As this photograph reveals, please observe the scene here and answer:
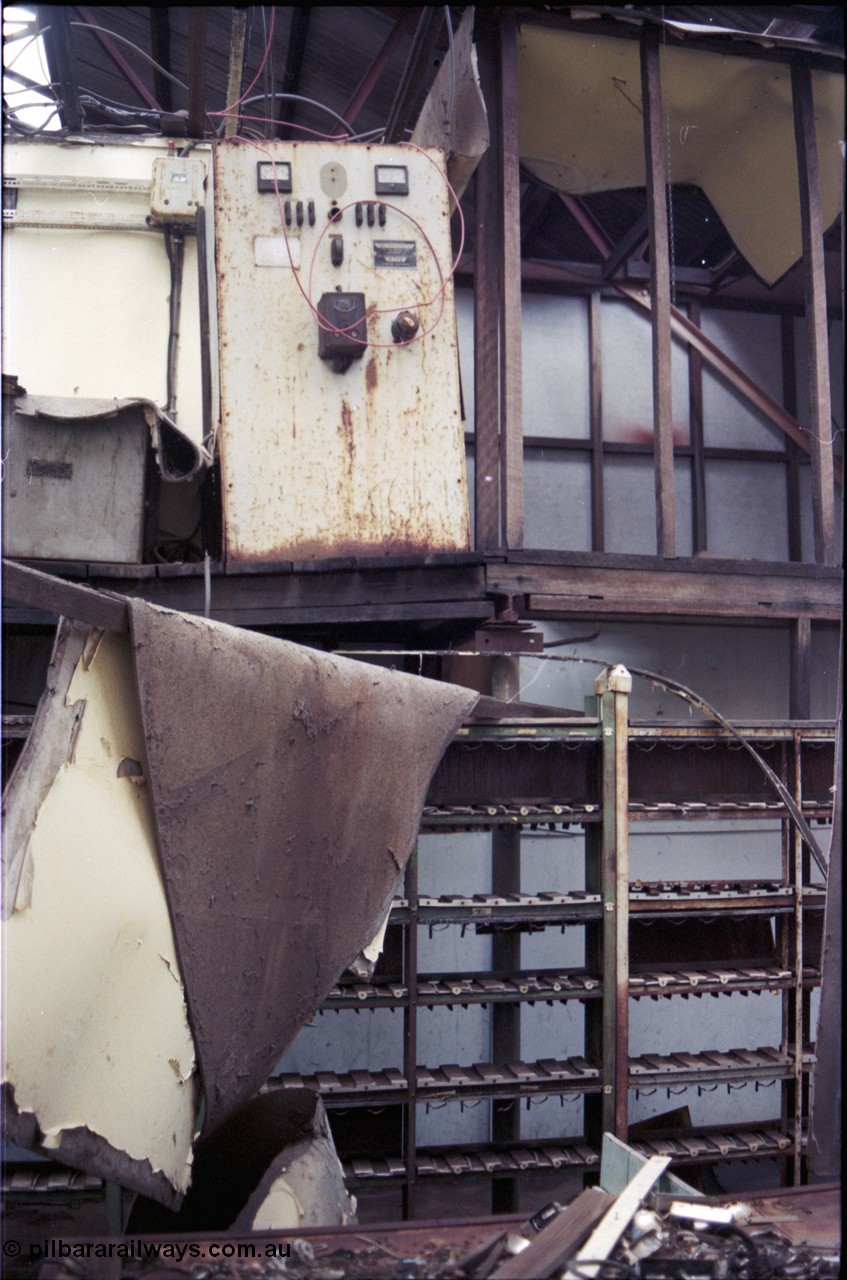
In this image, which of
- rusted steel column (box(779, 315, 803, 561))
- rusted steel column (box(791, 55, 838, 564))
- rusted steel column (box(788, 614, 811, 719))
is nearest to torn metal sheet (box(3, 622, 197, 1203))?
rusted steel column (box(788, 614, 811, 719))

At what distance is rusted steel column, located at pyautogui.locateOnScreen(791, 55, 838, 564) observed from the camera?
16.8 feet

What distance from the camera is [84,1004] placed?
217cm

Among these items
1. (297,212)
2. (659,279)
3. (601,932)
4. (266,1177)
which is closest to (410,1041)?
(601,932)

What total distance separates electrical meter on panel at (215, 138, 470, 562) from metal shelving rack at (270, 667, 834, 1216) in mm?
1072

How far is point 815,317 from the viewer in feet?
17.1

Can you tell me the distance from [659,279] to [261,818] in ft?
12.2

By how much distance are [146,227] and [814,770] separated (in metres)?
4.23

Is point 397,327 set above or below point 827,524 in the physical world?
above

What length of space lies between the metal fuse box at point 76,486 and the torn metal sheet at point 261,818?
2.05 metres

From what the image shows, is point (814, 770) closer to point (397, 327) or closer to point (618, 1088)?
point (618, 1088)

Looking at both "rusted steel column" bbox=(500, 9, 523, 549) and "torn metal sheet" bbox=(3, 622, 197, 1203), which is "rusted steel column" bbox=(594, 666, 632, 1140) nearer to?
"rusted steel column" bbox=(500, 9, 523, 549)

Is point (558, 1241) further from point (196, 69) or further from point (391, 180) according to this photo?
point (196, 69)

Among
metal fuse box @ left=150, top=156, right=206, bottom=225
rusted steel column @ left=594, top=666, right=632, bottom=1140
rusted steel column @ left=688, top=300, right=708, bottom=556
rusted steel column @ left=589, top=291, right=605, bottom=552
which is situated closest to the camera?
rusted steel column @ left=594, top=666, right=632, bottom=1140

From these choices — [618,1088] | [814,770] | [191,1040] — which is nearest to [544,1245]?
[191,1040]
